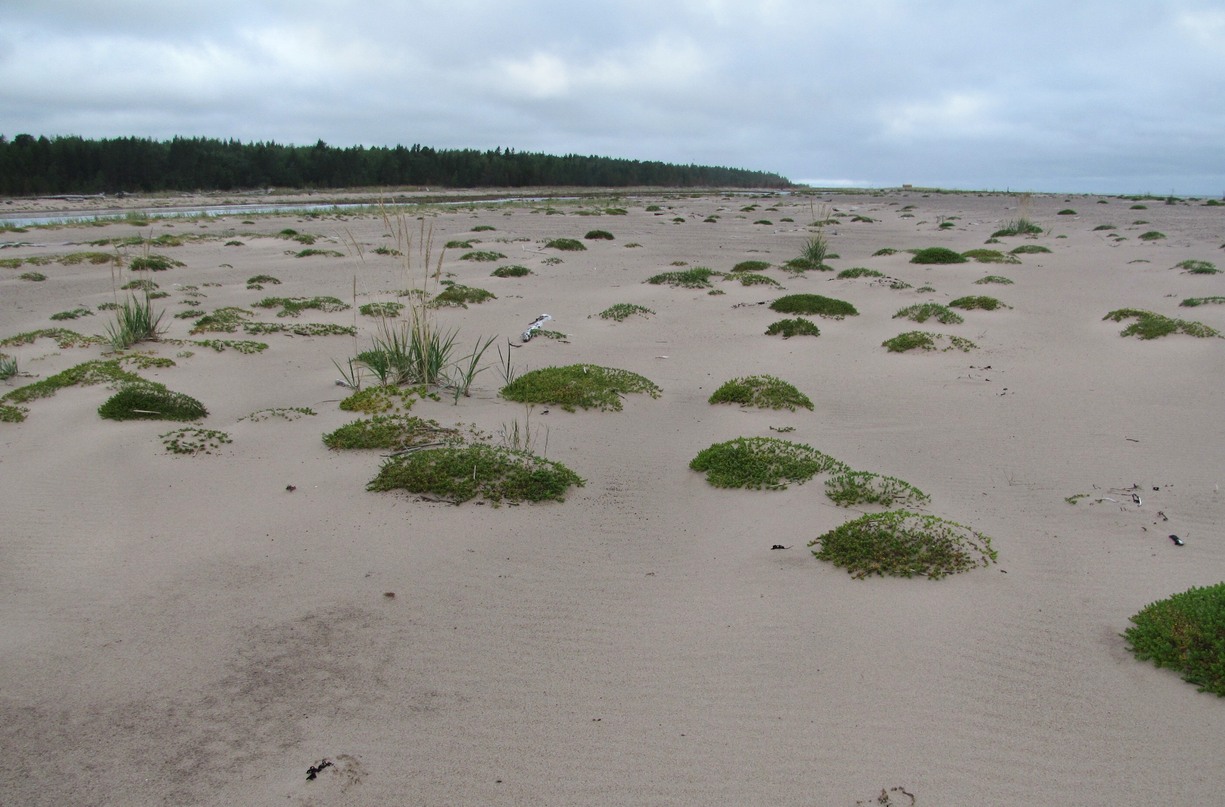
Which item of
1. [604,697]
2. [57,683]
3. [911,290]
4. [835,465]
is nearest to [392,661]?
[604,697]

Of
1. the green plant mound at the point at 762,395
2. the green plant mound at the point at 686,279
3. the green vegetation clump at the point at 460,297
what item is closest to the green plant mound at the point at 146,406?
the green plant mound at the point at 762,395

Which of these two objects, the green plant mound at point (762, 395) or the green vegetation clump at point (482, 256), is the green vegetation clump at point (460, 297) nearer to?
the green vegetation clump at point (482, 256)

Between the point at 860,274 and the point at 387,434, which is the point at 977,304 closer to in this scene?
the point at 860,274

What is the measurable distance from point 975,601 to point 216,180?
80921mm

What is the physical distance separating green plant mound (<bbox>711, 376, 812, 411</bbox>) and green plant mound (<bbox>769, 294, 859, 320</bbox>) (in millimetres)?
4991

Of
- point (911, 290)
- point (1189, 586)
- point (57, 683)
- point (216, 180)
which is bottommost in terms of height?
point (57, 683)

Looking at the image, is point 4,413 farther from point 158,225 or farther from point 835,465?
point 158,225

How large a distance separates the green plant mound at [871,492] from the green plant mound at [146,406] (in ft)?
20.0

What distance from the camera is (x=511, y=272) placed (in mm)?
18484

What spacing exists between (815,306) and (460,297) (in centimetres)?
648

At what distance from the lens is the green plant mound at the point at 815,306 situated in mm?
13445

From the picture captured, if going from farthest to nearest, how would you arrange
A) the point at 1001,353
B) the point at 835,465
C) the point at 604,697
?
1. the point at 1001,353
2. the point at 835,465
3. the point at 604,697

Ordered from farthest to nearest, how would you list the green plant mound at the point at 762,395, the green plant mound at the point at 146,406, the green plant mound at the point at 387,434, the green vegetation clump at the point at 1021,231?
the green vegetation clump at the point at 1021,231 → the green plant mound at the point at 762,395 → the green plant mound at the point at 146,406 → the green plant mound at the point at 387,434

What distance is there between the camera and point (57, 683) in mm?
3820
